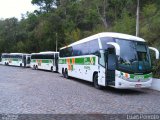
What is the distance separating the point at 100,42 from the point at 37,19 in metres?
49.2

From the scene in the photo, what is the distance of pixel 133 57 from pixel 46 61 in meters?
28.1

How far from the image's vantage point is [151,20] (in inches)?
1191

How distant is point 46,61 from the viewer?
43125 mm

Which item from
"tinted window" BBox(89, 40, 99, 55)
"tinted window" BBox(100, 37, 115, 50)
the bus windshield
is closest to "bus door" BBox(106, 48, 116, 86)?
"tinted window" BBox(100, 37, 115, 50)

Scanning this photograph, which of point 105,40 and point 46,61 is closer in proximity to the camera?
point 105,40

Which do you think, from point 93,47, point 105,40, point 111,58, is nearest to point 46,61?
point 93,47

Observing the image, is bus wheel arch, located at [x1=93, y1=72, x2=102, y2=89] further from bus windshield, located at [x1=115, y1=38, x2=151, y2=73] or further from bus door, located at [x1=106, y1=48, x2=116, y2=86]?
bus windshield, located at [x1=115, y1=38, x2=151, y2=73]

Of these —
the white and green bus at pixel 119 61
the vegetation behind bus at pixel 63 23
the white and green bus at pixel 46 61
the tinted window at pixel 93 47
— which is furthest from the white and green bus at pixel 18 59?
the white and green bus at pixel 119 61

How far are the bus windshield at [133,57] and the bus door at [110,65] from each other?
745 millimetres

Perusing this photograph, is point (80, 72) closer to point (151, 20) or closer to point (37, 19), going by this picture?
point (151, 20)

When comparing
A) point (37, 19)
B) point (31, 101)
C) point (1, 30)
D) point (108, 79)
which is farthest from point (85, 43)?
point (1, 30)

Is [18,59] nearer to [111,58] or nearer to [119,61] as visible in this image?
[111,58]

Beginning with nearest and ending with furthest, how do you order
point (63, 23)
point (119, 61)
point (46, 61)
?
point (119, 61)
point (46, 61)
point (63, 23)

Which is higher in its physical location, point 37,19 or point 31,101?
point 37,19
